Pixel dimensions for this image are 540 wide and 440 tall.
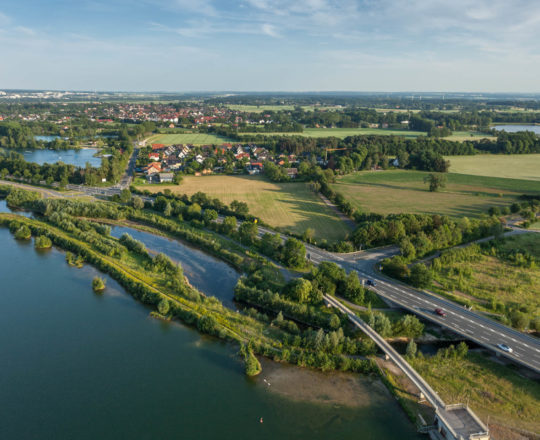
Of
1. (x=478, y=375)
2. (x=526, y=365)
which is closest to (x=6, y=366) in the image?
(x=478, y=375)

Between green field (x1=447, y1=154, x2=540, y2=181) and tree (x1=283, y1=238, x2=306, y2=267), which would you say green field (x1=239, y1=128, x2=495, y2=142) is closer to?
green field (x1=447, y1=154, x2=540, y2=181)

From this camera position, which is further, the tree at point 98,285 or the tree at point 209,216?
the tree at point 209,216

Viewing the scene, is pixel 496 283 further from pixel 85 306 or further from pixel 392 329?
pixel 85 306

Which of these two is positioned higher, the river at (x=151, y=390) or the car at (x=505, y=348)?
the car at (x=505, y=348)

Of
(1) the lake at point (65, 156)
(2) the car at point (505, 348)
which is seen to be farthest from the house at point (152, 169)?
(2) the car at point (505, 348)

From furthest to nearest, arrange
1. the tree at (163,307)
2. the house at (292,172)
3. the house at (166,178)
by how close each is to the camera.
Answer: the house at (292,172) < the house at (166,178) < the tree at (163,307)

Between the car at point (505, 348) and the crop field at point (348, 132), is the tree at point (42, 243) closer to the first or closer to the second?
the car at point (505, 348)
